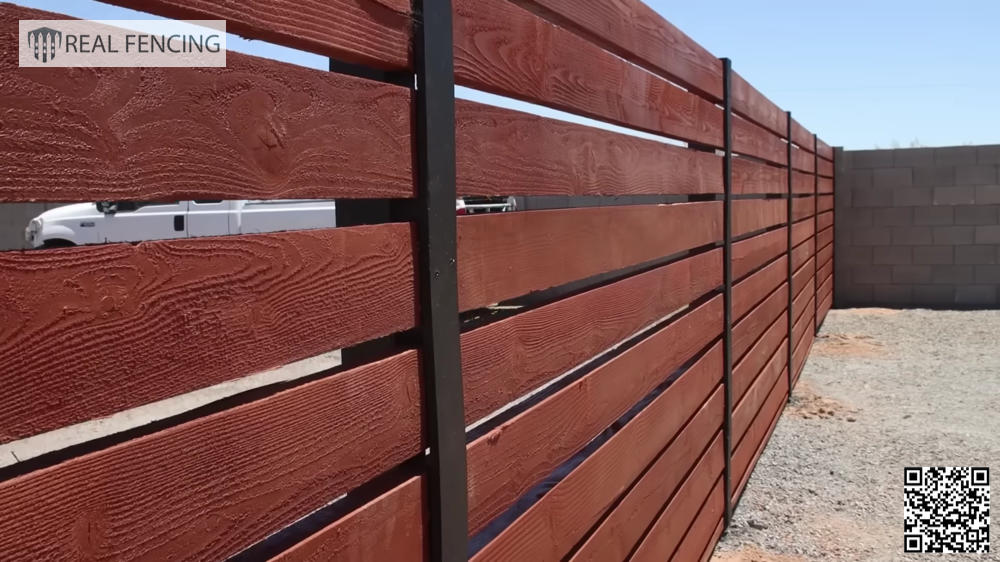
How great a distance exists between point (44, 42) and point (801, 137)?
8.16m

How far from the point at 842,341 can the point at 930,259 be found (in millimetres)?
3999

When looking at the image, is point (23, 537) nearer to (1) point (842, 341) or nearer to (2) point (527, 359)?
(2) point (527, 359)

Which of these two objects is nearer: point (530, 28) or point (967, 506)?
point (530, 28)

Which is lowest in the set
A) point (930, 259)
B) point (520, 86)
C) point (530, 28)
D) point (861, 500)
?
point (861, 500)

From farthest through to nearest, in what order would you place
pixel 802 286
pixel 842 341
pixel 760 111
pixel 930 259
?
pixel 930 259, pixel 842 341, pixel 802 286, pixel 760 111

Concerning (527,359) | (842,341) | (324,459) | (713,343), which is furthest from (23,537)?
(842,341)

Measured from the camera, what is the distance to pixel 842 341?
1038 centimetres

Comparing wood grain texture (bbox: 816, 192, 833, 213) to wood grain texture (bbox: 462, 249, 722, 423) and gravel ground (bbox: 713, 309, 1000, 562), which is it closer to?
gravel ground (bbox: 713, 309, 1000, 562)

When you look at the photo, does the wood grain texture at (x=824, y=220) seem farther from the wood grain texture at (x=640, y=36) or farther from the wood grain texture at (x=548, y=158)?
the wood grain texture at (x=548, y=158)

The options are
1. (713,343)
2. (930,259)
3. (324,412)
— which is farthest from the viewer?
(930,259)

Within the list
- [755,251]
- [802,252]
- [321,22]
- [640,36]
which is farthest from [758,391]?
[321,22]

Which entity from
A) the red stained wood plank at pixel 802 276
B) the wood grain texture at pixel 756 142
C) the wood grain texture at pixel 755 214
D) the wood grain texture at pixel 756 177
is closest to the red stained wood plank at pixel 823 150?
the red stained wood plank at pixel 802 276

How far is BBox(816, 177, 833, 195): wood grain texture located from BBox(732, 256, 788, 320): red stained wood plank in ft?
14.7

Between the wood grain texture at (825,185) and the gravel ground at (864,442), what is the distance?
2.02 m
